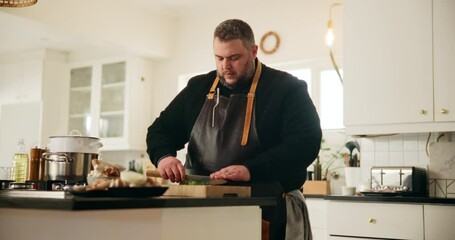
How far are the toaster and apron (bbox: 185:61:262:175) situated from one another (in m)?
1.90

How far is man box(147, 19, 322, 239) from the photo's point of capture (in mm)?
2365

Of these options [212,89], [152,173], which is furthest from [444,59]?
[152,173]

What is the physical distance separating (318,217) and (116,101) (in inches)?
114

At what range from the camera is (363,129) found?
4332 millimetres

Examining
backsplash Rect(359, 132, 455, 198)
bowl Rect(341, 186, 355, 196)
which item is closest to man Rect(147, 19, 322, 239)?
bowl Rect(341, 186, 355, 196)

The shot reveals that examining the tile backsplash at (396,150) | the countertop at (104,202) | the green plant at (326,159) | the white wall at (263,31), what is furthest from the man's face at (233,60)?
the white wall at (263,31)

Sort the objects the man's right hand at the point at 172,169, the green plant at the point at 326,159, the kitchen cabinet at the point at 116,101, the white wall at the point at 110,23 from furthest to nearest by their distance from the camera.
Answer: the kitchen cabinet at the point at 116,101
the white wall at the point at 110,23
the green plant at the point at 326,159
the man's right hand at the point at 172,169

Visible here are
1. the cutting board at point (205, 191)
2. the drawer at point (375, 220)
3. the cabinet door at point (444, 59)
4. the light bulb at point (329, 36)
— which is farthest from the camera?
the light bulb at point (329, 36)

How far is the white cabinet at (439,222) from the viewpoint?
3.70 m

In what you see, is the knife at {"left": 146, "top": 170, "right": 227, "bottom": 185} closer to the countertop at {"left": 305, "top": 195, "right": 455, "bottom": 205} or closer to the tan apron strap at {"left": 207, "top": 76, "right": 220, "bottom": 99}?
the tan apron strap at {"left": 207, "top": 76, "right": 220, "bottom": 99}

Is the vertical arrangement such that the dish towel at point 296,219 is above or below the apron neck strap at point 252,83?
below

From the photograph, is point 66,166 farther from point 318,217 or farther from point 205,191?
point 318,217

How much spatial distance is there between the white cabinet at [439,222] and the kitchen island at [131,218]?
2.00m

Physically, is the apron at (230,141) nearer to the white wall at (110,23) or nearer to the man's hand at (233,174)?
the man's hand at (233,174)
